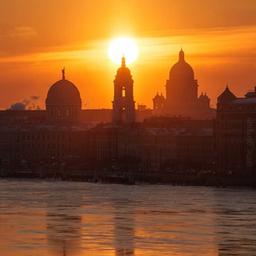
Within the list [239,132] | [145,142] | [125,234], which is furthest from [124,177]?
[125,234]

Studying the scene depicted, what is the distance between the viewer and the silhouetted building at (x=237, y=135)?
167 meters

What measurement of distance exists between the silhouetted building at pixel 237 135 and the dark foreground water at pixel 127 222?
33.1 m

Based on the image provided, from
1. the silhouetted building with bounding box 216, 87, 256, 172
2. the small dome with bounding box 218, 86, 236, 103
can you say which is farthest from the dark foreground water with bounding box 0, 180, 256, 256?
the small dome with bounding box 218, 86, 236, 103

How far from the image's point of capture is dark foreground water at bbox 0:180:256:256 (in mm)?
81000

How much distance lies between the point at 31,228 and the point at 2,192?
42.8 m

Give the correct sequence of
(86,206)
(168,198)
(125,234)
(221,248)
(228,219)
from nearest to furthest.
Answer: (221,248) < (125,234) < (228,219) < (86,206) < (168,198)

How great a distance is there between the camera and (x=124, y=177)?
16375cm

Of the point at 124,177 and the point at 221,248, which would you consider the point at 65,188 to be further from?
the point at 221,248

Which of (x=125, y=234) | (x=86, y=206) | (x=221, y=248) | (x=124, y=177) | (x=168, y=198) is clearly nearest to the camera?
Result: (x=221, y=248)

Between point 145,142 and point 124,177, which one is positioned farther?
point 145,142

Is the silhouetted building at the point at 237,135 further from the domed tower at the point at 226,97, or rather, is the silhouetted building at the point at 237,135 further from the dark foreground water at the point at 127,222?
the dark foreground water at the point at 127,222

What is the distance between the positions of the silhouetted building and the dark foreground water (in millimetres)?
33141

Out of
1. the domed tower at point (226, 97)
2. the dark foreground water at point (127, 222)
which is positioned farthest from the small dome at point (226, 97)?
the dark foreground water at point (127, 222)

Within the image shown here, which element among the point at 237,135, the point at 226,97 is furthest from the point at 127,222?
the point at 226,97
